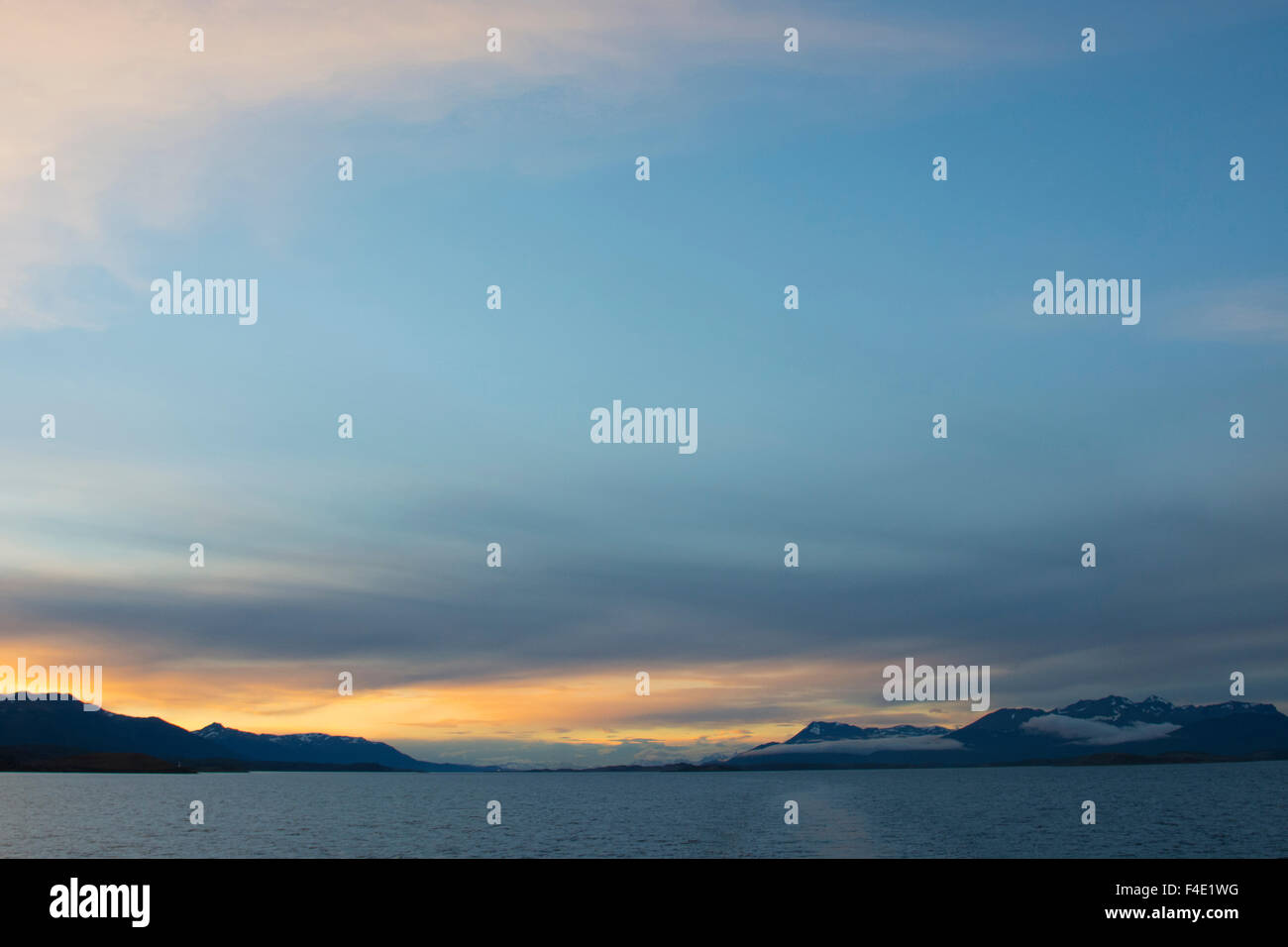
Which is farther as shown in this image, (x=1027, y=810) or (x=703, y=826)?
(x=1027, y=810)

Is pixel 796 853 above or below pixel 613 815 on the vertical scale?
above

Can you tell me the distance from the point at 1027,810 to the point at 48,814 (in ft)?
624

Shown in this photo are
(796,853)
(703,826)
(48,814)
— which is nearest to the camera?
(796,853)

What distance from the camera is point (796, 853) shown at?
309ft
